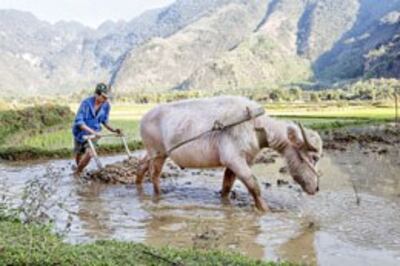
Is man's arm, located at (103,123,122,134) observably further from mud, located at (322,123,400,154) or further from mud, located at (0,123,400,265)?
mud, located at (322,123,400,154)

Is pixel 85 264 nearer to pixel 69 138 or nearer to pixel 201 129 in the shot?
pixel 201 129

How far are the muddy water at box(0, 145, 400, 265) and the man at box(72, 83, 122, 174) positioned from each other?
2.48 feet

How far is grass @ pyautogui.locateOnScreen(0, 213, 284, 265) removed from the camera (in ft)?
15.5

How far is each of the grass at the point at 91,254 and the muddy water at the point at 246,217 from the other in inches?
49.4

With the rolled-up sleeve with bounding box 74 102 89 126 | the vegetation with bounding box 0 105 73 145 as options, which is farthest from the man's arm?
the vegetation with bounding box 0 105 73 145

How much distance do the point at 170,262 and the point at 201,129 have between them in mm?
4633

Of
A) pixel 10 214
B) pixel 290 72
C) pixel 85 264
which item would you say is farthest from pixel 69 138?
pixel 290 72

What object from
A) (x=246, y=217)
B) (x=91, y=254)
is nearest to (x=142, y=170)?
(x=246, y=217)

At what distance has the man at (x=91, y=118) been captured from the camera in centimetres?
1123

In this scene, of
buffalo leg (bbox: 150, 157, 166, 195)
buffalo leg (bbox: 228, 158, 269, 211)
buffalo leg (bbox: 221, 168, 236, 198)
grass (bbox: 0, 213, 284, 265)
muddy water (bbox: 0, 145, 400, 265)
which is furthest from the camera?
buffalo leg (bbox: 150, 157, 166, 195)

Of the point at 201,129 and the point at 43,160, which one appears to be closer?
the point at 201,129

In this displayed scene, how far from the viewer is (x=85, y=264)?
15.4 feet

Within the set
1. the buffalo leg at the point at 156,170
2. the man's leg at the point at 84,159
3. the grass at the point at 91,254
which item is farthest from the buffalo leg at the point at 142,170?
the grass at the point at 91,254

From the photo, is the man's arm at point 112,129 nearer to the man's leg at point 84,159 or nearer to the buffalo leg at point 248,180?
the man's leg at point 84,159
